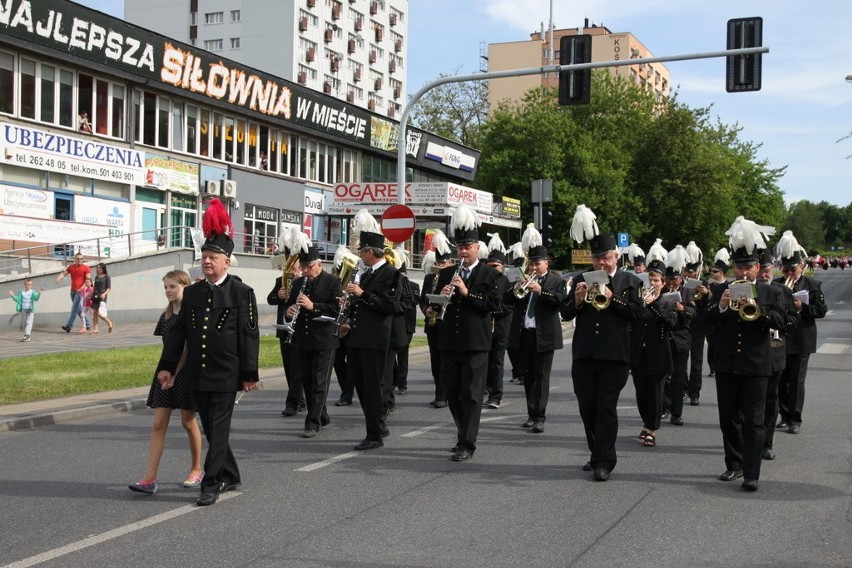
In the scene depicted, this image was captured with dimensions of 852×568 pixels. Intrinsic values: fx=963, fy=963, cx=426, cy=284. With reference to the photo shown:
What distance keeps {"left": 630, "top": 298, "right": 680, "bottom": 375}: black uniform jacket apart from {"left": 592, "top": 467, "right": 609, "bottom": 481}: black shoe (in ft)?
7.45

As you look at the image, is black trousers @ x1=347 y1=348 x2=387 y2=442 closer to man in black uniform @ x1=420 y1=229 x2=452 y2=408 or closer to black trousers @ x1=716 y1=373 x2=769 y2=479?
man in black uniform @ x1=420 y1=229 x2=452 y2=408

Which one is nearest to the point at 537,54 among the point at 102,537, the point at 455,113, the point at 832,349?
the point at 455,113

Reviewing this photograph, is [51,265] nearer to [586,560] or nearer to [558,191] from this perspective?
[586,560]

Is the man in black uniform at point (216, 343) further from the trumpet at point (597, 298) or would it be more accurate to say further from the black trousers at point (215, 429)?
the trumpet at point (597, 298)

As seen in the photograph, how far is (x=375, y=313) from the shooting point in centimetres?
916

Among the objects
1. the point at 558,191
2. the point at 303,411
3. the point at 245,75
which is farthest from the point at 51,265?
the point at 558,191

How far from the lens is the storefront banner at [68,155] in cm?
2902

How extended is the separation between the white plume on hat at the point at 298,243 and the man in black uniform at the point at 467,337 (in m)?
2.41

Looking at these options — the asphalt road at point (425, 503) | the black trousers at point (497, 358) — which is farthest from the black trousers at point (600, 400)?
the black trousers at point (497, 358)

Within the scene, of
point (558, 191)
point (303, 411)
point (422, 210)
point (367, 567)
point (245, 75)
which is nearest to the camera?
point (367, 567)

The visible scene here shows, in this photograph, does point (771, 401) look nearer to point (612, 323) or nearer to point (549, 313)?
point (612, 323)

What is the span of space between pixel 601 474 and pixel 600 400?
0.61 m

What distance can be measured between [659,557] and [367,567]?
66.9 inches

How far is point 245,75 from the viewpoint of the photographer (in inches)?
1547
